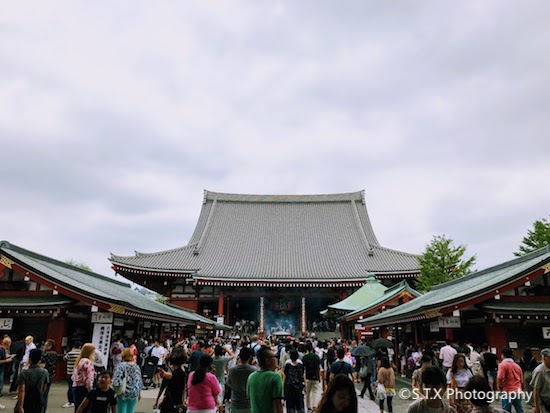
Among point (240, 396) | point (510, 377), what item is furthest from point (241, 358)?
point (510, 377)

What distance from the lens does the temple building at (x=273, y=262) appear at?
109 feet

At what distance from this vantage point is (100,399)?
242 inches

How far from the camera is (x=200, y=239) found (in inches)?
1590

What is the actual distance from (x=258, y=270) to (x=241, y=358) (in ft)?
95.7

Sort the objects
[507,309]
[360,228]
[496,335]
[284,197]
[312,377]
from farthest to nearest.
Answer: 1. [284,197]
2. [360,228]
3. [496,335]
4. [507,309]
5. [312,377]

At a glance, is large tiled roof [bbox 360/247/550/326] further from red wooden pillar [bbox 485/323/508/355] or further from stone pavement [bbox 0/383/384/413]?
stone pavement [bbox 0/383/384/413]

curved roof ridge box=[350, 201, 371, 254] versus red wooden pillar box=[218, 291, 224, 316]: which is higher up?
curved roof ridge box=[350, 201, 371, 254]

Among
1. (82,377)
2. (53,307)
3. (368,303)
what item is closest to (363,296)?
(368,303)

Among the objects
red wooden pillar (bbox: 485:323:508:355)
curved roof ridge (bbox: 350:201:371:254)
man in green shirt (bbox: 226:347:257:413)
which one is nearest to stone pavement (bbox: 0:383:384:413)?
red wooden pillar (bbox: 485:323:508:355)

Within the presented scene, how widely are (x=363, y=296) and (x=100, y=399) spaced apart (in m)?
24.9

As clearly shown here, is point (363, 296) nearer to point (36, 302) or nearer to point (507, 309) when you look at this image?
point (507, 309)

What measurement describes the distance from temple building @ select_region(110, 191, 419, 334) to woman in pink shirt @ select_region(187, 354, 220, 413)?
1056 inches

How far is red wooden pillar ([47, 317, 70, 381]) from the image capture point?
1536 centimetres

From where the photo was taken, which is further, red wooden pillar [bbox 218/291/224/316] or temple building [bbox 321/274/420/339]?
red wooden pillar [bbox 218/291/224/316]
